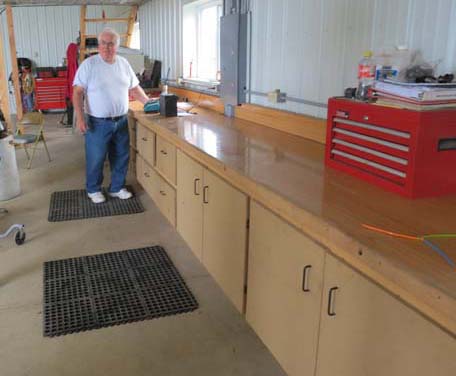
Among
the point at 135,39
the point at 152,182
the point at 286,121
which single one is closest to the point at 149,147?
the point at 152,182

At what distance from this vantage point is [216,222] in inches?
90.4

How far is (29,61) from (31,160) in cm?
509

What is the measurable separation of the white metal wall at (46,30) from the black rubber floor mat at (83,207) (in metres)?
6.56

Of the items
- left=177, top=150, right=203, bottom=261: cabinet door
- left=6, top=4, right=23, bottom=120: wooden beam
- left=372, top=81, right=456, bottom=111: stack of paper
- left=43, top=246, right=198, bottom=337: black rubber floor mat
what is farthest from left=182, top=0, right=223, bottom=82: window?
A: left=372, top=81, right=456, bottom=111: stack of paper

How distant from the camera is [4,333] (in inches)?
88.8

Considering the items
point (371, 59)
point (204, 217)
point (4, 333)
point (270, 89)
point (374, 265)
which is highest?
point (371, 59)

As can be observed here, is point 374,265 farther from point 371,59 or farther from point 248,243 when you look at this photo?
point 371,59

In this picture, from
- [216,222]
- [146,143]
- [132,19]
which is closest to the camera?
[216,222]

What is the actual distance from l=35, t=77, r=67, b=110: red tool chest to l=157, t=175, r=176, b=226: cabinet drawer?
6.97m

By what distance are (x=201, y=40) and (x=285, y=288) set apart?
3881 millimetres

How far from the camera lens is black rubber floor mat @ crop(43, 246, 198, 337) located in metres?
2.38

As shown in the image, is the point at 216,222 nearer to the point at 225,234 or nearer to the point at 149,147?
the point at 225,234

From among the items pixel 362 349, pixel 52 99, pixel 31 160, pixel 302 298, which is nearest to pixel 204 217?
pixel 302 298

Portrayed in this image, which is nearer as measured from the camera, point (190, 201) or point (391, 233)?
point (391, 233)
